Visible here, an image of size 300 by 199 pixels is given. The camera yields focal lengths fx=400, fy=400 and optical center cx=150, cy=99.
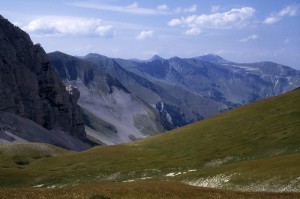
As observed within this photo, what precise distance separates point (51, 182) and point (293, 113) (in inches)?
2387

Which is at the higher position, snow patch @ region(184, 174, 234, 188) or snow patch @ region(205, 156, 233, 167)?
snow patch @ region(184, 174, 234, 188)

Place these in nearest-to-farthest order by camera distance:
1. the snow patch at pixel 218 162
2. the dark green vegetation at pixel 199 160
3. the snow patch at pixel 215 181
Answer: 1. the dark green vegetation at pixel 199 160
2. the snow patch at pixel 215 181
3. the snow patch at pixel 218 162

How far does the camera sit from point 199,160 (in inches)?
3374

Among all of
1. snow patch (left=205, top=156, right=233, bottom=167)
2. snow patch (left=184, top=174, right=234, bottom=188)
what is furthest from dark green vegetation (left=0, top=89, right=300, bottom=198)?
snow patch (left=205, top=156, right=233, bottom=167)

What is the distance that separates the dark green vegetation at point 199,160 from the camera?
5781 centimetres

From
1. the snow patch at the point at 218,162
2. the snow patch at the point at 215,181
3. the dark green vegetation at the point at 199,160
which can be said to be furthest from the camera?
the snow patch at the point at 218,162

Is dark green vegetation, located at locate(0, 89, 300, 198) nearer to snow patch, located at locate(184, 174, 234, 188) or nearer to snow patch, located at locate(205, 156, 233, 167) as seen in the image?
snow patch, located at locate(184, 174, 234, 188)

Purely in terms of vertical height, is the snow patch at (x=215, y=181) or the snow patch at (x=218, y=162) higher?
the snow patch at (x=215, y=181)

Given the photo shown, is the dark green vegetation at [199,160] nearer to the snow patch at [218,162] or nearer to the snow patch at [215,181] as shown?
the snow patch at [215,181]

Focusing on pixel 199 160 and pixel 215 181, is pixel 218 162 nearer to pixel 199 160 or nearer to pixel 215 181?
pixel 199 160

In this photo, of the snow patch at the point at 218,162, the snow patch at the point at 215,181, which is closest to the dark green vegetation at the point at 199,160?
the snow patch at the point at 215,181

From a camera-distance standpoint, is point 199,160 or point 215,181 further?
point 199,160

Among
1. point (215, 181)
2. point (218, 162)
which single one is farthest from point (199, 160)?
point (215, 181)

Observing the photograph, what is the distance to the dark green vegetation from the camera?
57809 millimetres
